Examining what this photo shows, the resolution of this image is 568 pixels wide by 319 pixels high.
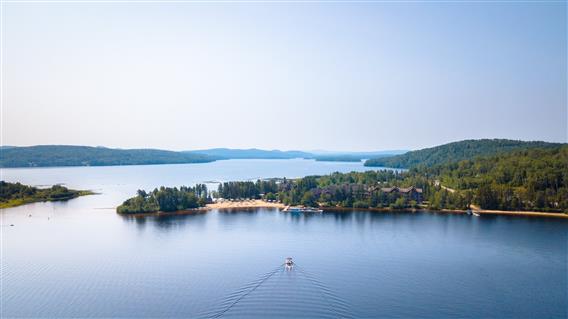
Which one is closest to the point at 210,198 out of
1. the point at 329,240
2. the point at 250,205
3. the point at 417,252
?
the point at 250,205

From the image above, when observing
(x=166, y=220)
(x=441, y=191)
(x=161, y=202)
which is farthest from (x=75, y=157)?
(x=441, y=191)

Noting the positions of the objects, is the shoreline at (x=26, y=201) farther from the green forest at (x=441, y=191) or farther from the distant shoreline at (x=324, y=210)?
the distant shoreline at (x=324, y=210)

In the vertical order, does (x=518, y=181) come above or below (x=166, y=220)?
above

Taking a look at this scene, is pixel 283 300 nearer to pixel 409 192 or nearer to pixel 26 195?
pixel 409 192

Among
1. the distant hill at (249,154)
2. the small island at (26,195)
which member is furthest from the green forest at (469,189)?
the distant hill at (249,154)

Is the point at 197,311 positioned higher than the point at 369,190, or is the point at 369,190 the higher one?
the point at 369,190

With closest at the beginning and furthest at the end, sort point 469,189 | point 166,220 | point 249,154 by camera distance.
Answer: point 166,220
point 469,189
point 249,154

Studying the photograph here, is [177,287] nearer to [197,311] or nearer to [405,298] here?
[197,311]
